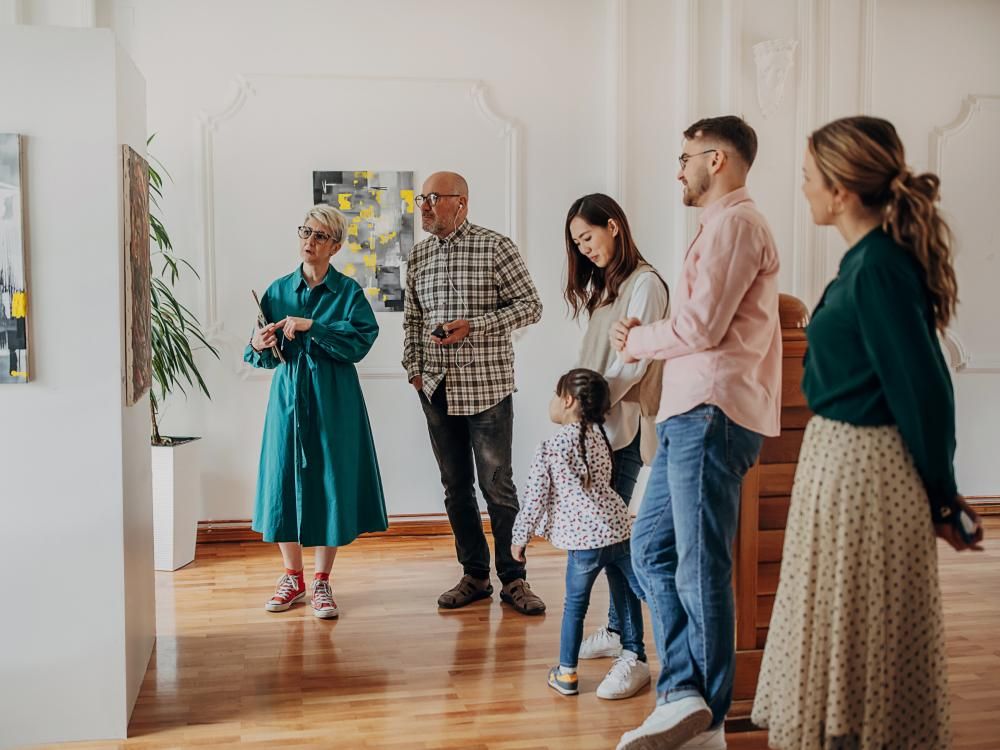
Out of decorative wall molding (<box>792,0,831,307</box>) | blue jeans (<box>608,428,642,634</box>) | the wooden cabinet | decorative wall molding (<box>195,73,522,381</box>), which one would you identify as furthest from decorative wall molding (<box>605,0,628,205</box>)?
the wooden cabinet

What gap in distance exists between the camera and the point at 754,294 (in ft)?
7.86

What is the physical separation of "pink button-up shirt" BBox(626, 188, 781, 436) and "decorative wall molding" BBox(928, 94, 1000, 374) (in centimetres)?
375

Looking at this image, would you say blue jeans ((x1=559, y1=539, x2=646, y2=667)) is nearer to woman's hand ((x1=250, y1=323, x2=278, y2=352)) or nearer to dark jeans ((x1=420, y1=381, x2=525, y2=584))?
dark jeans ((x1=420, y1=381, x2=525, y2=584))

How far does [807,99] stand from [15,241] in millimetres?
4224

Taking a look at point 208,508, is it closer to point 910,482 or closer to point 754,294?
point 754,294

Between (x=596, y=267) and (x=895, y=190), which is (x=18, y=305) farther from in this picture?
(x=895, y=190)

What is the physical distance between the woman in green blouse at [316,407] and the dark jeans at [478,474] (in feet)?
1.07

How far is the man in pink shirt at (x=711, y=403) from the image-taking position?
2340mm

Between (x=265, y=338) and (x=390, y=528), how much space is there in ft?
6.14

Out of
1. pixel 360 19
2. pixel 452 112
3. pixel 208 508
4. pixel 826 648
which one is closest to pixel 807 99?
pixel 452 112

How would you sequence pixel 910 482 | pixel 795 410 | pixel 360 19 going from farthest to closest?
pixel 360 19 → pixel 795 410 → pixel 910 482

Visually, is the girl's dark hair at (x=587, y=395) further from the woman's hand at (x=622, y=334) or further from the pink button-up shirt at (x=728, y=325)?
the pink button-up shirt at (x=728, y=325)

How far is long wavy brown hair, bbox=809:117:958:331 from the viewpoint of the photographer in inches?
73.2

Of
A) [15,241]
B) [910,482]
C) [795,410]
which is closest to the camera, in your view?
[910,482]
